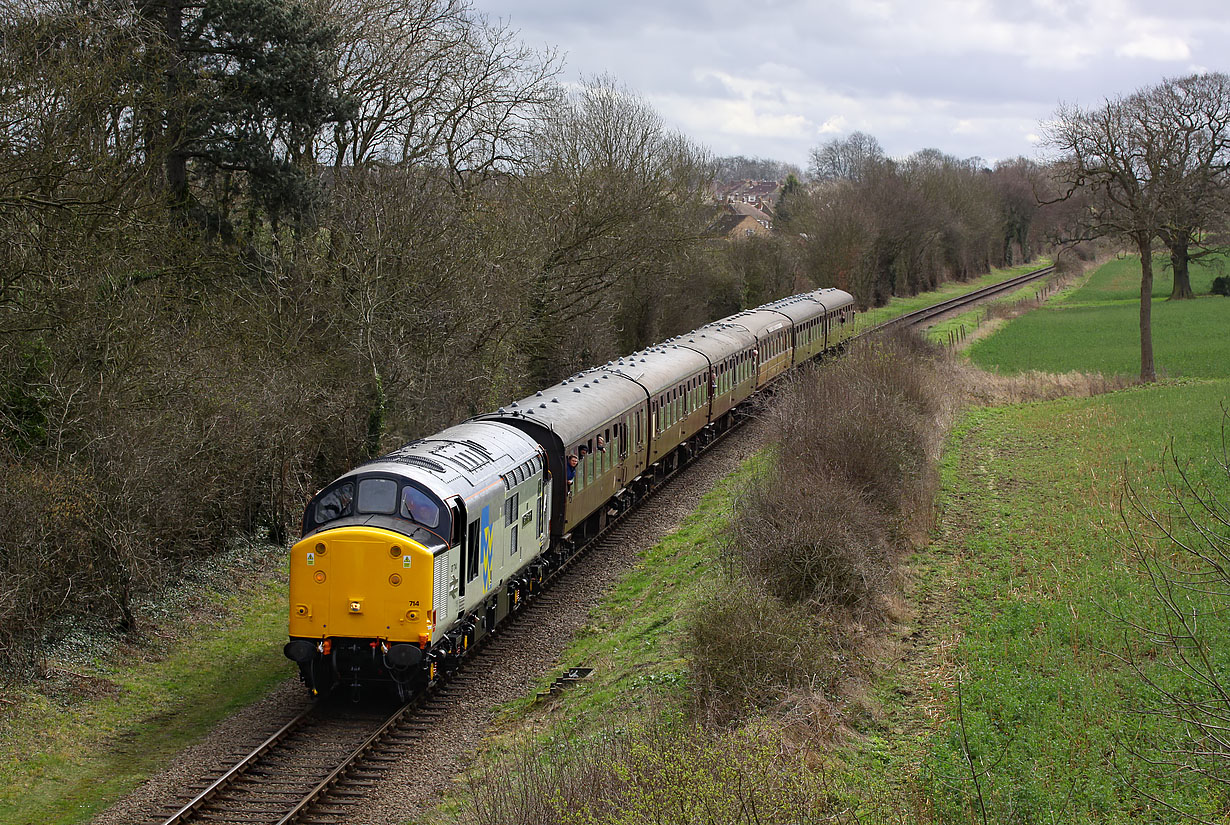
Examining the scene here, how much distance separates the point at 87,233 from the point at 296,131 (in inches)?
317

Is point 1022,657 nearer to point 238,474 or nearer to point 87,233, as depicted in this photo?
point 238,474

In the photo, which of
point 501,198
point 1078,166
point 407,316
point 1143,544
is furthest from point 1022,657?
point 1078,166

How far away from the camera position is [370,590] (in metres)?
13.1

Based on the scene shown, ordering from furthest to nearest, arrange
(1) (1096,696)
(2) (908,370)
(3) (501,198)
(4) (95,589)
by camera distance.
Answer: (3) (501,198) < (2) (908,370) < (4) (95,589) < (1) (1096,696)

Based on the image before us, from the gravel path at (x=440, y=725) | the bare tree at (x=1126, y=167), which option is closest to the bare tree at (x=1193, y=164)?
the bare tree at (x=1126, y=167)

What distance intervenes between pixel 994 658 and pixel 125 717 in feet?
34.9

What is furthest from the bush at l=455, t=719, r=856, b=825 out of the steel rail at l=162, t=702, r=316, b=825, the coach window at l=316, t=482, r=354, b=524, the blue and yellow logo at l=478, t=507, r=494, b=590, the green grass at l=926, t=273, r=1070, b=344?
the green grass at l=926, t=273, r=1070, b=344

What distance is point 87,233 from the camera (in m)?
17.9

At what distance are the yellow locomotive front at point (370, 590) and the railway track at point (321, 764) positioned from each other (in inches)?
23.2

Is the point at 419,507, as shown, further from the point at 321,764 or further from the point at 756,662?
the point at 756,662

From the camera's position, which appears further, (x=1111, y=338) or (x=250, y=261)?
(x=1111, y=338)

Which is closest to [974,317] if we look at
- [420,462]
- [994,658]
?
[994,658]

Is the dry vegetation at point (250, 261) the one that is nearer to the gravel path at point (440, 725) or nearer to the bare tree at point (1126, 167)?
the gravel path at point (440, 725)

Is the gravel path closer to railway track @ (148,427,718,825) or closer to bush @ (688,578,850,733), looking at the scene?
railway track @ (148,427,718,825)
